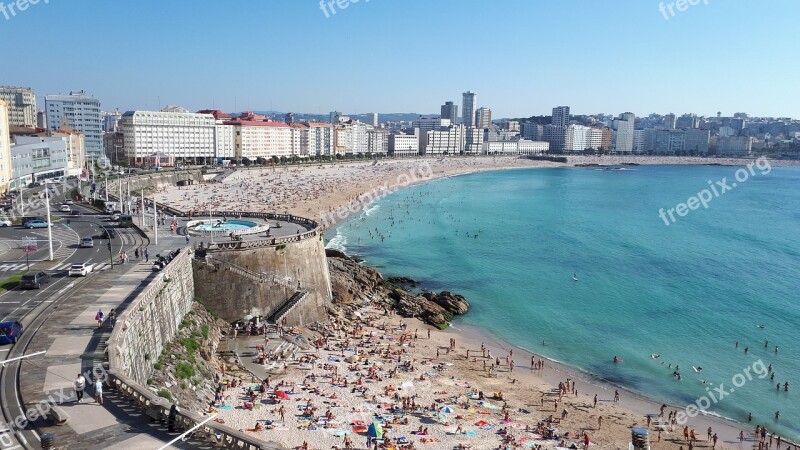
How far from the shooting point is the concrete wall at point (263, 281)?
31875mm

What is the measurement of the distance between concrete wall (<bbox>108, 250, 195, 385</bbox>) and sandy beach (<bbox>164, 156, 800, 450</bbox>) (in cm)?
374

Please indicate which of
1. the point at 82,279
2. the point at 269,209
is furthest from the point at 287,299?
the point at 269,209

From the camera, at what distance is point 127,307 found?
74.3 feet

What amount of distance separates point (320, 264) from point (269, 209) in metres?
40.0

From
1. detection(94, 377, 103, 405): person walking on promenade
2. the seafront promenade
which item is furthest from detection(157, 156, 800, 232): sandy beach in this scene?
detection(94, 377, 103, 405): person walking on promenade

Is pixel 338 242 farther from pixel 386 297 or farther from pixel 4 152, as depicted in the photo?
pixel 4 152

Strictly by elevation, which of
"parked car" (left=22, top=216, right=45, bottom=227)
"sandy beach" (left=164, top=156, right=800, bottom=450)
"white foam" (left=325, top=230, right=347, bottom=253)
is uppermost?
"parked car" (left=22, top=216, right=45, bottom=227)

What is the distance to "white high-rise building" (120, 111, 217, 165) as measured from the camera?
4847 inches

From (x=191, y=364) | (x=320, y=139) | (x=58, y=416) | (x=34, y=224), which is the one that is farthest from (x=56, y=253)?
(x=320, y=139)

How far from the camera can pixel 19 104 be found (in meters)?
149

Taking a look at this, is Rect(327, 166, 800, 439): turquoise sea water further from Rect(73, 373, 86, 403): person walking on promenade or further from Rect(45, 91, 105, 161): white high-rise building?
Rect(45, 91, 105, 161): white high-rise building

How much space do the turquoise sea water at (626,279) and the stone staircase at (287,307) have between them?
13.4 metres

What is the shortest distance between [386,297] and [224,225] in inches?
489

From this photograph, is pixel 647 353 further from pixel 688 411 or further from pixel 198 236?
pixel 198 236
